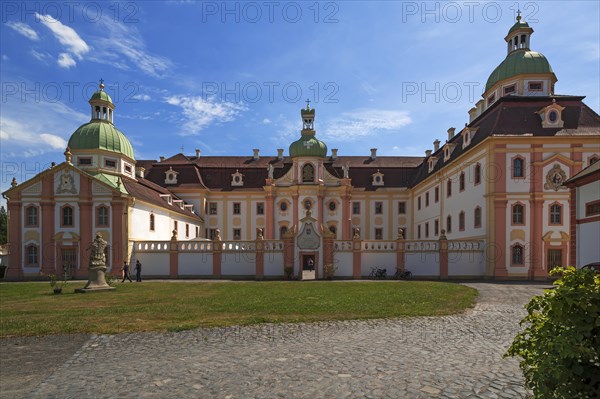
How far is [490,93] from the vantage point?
137 ft

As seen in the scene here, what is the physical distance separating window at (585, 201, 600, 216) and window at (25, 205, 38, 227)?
129 ft

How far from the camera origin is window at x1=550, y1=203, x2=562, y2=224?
2908 centimetres

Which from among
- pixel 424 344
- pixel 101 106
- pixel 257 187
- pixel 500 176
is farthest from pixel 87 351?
pixel 257 187

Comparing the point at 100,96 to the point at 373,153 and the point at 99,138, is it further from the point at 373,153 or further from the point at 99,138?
the point at 373,153

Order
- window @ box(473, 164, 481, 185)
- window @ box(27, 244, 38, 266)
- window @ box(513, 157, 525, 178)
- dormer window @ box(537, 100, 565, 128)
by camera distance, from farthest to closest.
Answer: window @ box(27, 244, 38, 266)
window @ box(473, 164, 481, 185)
dormer window @ box(537, 100, 565, 128)
window @ box(513, 157, 525, 178)

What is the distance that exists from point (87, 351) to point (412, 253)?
26168mm

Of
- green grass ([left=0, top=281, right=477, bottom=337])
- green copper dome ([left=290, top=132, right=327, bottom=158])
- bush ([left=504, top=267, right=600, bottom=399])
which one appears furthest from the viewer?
green copper dome ([left=290, top=132, right=327, bottom=158])

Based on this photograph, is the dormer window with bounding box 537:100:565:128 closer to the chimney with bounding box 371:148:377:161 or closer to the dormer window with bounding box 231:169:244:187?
the chimney with bounding box 371:148:377:161

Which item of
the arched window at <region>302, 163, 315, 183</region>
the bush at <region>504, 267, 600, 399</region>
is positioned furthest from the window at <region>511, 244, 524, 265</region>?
the bush at <region>504, 267, 600, 399</region>

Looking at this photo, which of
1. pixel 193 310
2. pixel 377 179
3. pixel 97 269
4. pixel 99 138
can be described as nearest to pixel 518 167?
pixel 377 179

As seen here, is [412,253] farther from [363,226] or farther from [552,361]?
[552,361]

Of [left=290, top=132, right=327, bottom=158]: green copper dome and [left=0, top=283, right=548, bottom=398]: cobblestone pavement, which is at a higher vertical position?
[left=290, top=132, right=327, bottom=158]: green copper dome

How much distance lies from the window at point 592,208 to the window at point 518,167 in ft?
35.0

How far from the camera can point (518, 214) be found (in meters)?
29.3
